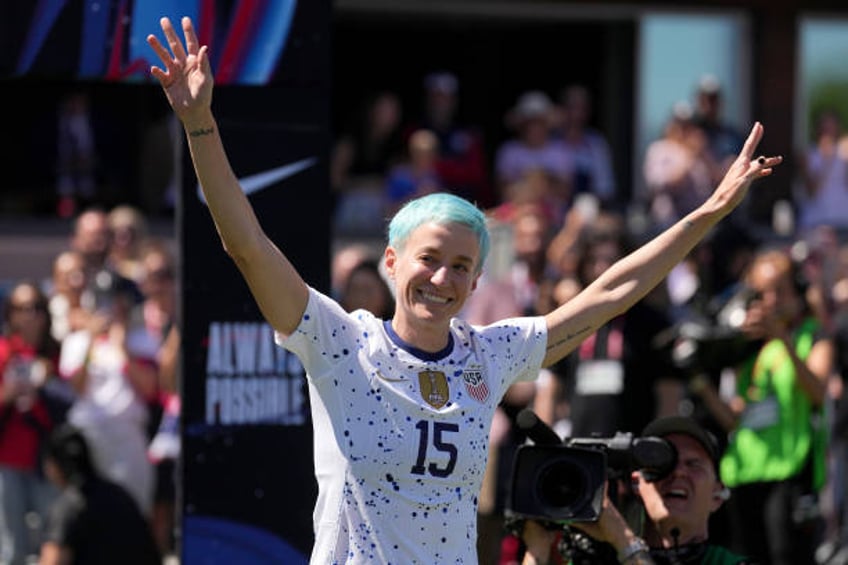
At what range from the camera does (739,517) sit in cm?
938

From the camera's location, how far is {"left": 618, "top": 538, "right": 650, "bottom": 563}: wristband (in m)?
5.14

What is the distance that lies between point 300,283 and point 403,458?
1.57 ft

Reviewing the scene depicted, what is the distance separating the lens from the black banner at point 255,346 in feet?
20.2

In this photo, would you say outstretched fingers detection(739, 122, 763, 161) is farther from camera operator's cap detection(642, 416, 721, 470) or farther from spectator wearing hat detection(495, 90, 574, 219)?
spectator wearing hat detection(495, 90, 574, 219)

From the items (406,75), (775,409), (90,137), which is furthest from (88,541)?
(406,75)

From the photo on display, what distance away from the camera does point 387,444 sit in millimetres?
4484

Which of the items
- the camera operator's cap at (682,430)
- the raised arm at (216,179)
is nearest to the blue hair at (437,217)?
the raised arm at (216,179)

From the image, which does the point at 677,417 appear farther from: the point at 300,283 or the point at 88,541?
the point at 88,541

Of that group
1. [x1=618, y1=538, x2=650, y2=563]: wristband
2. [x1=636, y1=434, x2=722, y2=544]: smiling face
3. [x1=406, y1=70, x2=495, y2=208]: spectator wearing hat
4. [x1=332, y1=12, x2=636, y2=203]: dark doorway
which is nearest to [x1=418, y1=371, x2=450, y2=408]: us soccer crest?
[x1=618, y1=538, x2=650, y2=563]: wristband

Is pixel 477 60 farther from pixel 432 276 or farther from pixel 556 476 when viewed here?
pixel 432 276

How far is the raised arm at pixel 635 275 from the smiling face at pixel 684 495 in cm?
78

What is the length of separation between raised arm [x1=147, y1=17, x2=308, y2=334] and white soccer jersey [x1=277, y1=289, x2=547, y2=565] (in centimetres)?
16

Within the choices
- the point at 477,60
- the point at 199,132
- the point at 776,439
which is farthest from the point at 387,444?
the point at 477,60

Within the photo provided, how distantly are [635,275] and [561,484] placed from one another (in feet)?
1.95
